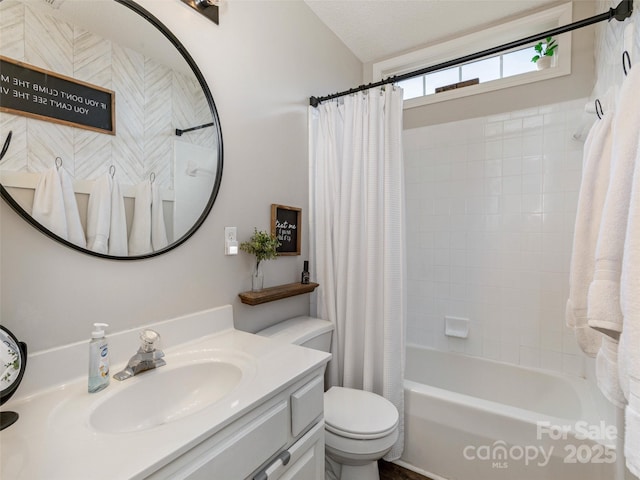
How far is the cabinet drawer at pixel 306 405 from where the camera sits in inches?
37.8

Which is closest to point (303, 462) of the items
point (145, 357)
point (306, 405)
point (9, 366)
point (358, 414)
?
point (306, 405)

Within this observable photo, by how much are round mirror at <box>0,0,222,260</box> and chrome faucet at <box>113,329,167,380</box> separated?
0.29 metres

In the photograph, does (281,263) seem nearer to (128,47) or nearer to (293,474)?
(293,474)

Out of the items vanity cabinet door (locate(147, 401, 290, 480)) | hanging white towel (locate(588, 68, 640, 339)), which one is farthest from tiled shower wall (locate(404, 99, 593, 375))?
vanity cabinet door (locate(147, 401, 290, 480))

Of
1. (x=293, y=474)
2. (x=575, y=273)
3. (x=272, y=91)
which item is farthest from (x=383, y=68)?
(x=293, y=474)

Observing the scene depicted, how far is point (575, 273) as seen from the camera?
997 millimetres

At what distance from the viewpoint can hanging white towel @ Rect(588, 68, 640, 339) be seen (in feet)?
2.41

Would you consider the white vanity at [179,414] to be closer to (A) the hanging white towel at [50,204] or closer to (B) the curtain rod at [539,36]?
(A) the hanging white towel at [50,204]

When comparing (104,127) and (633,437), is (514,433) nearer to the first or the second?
(633,437)

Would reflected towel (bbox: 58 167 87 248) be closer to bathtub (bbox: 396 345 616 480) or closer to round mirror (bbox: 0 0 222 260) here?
round mirror (bbox: 0 0 222 260)

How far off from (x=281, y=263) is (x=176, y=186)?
0.74 metres

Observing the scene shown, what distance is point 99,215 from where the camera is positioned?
99 cm

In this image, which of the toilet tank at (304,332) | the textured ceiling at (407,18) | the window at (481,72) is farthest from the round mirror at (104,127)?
the window at (481,72)

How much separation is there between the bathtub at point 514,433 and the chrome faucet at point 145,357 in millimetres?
1309
